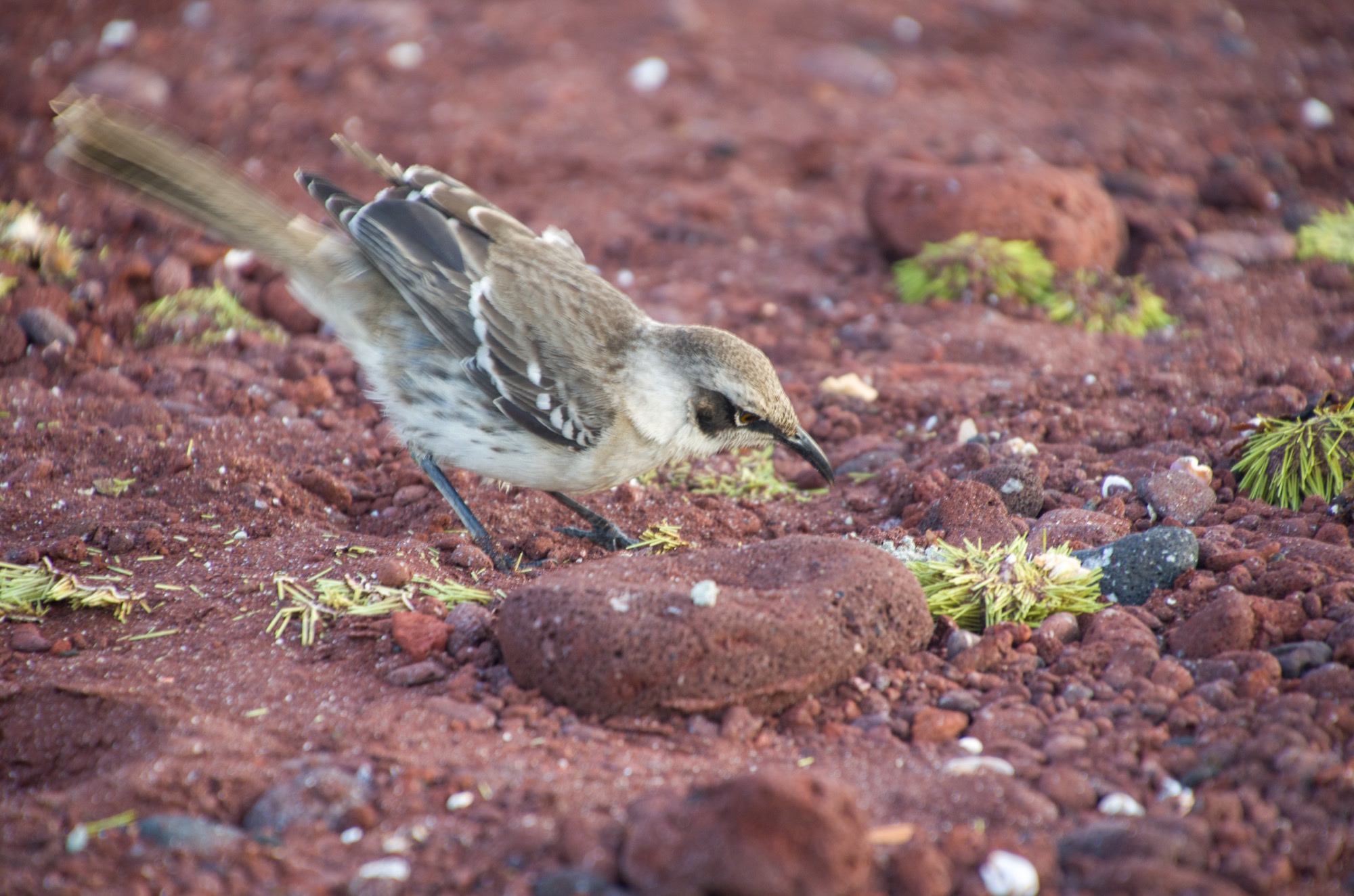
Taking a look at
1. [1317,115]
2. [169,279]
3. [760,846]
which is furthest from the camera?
[1317,115]

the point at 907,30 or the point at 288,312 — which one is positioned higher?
the point at 907,30

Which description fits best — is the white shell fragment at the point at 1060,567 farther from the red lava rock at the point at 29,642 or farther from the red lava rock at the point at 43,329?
the red lava rock at the point at 43,329

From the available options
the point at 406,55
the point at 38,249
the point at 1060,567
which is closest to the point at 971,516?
the point at 1060,567

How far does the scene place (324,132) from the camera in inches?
343

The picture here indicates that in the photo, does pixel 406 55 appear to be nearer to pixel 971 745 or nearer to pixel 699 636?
pixel 699 636

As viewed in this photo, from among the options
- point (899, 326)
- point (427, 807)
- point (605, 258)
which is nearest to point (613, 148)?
point (605, 258)

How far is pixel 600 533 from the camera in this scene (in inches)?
203

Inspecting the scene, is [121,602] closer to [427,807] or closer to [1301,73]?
[427,807]

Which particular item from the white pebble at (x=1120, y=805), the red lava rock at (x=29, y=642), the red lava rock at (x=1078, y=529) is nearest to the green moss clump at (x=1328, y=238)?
the red lava rock at (x=1078, y=529)

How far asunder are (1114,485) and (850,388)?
5.66ft

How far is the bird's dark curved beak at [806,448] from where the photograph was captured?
4977 millimetres

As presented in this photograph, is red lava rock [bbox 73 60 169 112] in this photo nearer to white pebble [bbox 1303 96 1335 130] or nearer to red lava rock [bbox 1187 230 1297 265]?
red lava rock [bbox 1187 230 1297 265]

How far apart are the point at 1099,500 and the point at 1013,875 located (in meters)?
2.49

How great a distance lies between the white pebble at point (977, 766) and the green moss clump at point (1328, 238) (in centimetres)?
586
